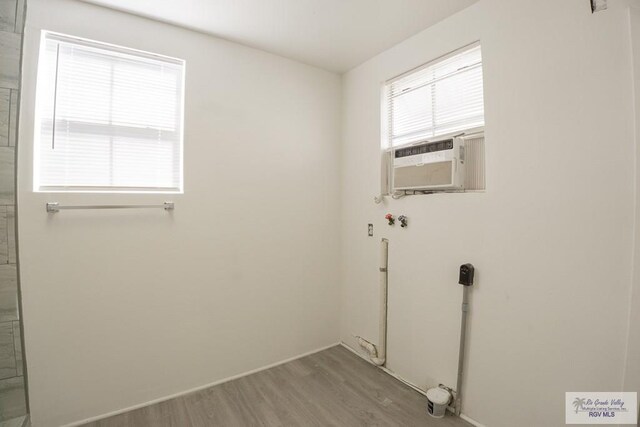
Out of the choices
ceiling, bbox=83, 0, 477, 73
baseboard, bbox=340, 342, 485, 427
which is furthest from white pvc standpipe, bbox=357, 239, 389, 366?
ceiling, bbox=83, 0, 477, 73

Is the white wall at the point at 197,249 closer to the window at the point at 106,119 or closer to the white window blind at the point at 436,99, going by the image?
the window at the point at 106,119

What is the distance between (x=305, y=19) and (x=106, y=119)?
1.46 metres

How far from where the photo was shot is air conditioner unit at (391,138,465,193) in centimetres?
180

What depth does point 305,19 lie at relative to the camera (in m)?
1.96

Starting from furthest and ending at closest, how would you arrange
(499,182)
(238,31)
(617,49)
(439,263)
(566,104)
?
(238,31)
(439,263)
(499,182)
(566,104)
(617,49)

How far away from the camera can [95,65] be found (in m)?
1.84

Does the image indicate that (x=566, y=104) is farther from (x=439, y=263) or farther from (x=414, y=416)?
(x=414, y=416)

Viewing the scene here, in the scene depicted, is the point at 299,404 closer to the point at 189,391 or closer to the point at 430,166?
the point at 189,391

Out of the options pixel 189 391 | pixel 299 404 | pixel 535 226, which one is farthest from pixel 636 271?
pixel 189 391

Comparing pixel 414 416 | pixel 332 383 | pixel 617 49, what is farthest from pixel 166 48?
pixel 414 416

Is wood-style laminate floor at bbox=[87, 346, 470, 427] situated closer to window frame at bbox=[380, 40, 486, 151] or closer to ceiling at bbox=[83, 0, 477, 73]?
window frame at bbox=[380, 40, 486, 151]

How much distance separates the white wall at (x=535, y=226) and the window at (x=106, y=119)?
1.80 m

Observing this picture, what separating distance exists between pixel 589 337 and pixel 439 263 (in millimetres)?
800

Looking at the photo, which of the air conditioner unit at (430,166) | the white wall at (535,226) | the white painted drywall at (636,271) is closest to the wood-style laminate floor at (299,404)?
the white wall at (535,226)
